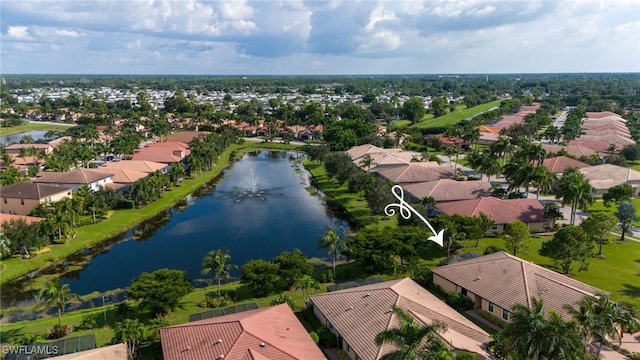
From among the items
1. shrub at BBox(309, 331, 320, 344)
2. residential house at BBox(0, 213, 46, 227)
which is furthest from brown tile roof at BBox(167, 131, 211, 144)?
shrub at BBox(309, 331, 320, 344)

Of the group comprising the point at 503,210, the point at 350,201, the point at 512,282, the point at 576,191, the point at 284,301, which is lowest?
the point at 350,201

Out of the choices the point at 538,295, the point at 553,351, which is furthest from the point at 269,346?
the point at 538,295

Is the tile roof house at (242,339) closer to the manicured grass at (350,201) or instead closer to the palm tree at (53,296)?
the palm tree at (53,296)

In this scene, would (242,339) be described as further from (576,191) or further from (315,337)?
(576,191)

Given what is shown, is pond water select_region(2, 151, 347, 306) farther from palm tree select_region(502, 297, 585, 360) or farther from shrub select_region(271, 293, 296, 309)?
palm tree select_region(502, 297, 585, 360)

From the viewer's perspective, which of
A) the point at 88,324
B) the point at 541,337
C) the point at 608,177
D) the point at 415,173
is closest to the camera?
the point at 541,337

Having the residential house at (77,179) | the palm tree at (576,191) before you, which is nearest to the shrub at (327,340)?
the palm tree at (576,191)

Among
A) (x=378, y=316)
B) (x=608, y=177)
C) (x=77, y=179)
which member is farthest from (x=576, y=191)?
(x=77, y=179)
